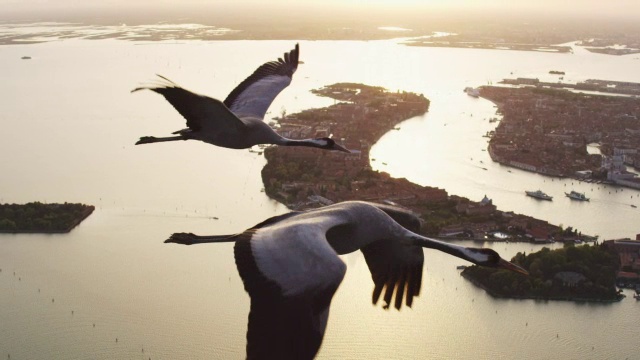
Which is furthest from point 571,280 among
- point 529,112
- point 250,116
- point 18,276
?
point 529,112

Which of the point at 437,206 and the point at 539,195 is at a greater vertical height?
the point at 437,206

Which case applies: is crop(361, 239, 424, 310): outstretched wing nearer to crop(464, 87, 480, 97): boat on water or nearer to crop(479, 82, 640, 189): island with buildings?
crop(479, 82, 640, 189): island with buildings

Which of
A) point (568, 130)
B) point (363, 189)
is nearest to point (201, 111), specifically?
point (363, 189)

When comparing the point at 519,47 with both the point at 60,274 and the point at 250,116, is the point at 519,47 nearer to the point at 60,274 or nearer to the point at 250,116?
the point at 60,274

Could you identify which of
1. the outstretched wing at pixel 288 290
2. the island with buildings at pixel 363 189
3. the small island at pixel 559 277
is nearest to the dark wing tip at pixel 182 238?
the outstretched wing at pixel 288 290

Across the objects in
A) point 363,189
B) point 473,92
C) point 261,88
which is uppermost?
point 261,88

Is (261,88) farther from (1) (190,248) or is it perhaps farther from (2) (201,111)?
(1) (190,248)
